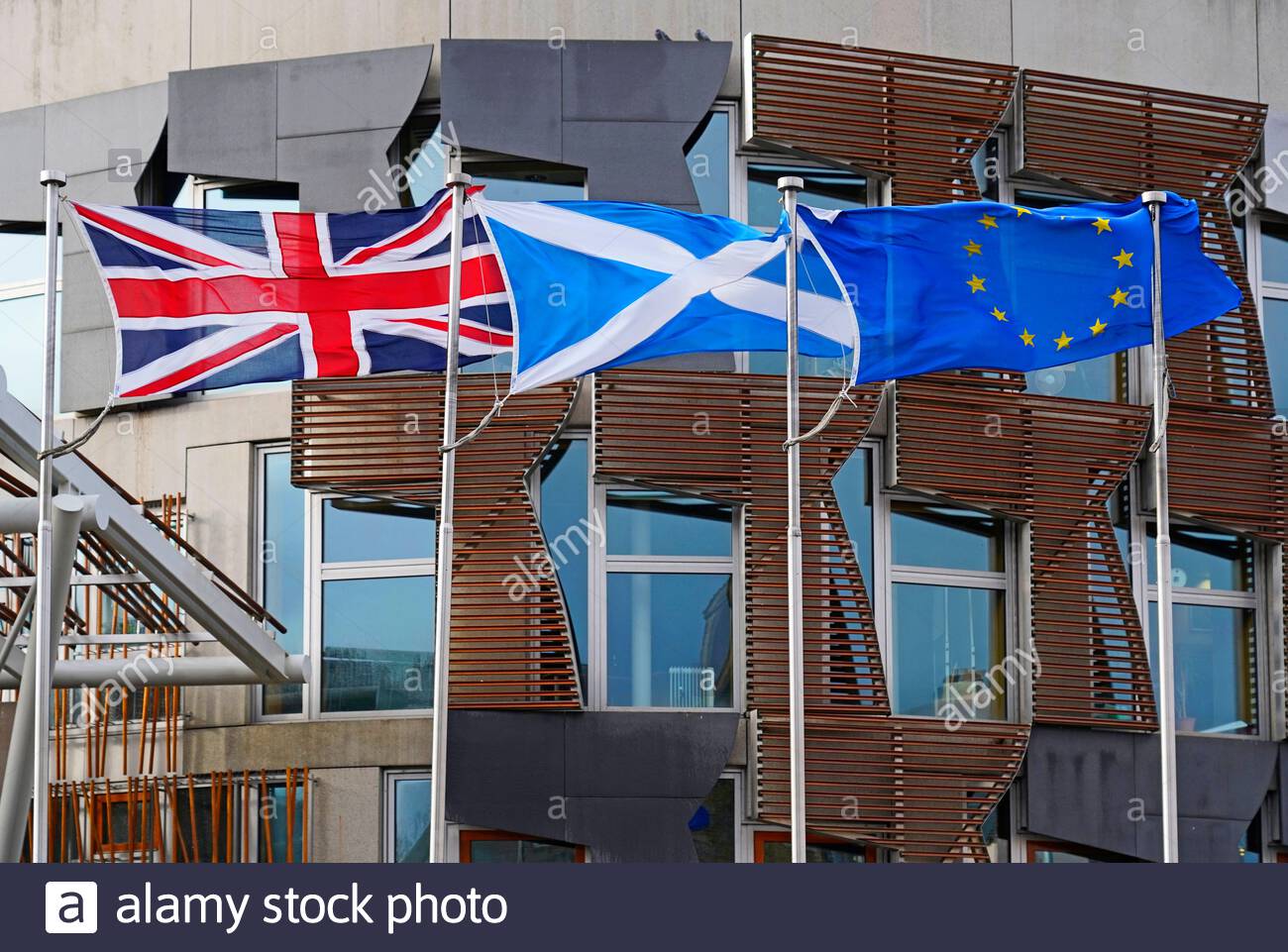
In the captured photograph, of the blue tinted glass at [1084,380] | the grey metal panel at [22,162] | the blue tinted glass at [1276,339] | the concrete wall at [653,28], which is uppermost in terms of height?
the concrete wall at [653,28]

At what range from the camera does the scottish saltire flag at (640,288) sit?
13.5 m

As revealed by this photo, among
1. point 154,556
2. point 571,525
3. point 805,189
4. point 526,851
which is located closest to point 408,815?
point 526,851

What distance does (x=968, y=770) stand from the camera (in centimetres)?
1695

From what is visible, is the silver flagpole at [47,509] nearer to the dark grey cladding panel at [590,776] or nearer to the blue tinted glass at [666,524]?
the dark grey cladding panel at [590,776]

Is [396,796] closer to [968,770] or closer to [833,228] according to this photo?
[968,770]

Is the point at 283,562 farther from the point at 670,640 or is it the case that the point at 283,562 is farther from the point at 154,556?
the point at 670,640

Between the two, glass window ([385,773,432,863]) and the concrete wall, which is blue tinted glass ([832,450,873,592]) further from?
glass window ([385,773,432,863])

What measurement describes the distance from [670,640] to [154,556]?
432cm

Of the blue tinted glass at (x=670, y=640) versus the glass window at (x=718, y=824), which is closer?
the glass window at (x=718, y=824)

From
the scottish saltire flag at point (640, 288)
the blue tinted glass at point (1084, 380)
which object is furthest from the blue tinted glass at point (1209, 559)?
the scottish saltire flag at point (640, 288)

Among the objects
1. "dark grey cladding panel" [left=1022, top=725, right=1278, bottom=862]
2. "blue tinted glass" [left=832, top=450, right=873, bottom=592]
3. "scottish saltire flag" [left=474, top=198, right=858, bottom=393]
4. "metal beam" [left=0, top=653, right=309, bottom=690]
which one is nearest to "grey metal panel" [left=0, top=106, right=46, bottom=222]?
"metal beam" [left=0, top=653, right=309, bottom=690]

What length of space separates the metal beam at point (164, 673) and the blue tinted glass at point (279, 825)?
1281 mm

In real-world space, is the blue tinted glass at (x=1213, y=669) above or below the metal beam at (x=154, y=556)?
below
